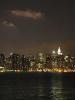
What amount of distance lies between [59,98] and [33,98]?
590 cm

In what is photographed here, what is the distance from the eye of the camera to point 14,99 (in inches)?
3511

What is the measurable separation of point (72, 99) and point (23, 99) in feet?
A: 35.3

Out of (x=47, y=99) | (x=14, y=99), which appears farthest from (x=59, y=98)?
(x=14, y=99)

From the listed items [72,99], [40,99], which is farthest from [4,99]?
[72,99]

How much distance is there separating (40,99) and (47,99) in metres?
1.71

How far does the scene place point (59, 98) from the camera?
91750 millimetres

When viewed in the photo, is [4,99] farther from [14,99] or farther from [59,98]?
[59,98]

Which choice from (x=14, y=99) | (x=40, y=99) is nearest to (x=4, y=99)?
(x=14, y=99)

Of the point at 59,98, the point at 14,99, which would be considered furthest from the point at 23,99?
the point at 59,98

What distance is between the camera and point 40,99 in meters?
89.4

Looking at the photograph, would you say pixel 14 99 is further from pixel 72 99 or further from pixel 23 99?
pixel 72 99

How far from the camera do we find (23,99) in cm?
8919

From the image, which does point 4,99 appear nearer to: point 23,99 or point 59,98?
point 23,99

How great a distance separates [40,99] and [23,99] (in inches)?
148
